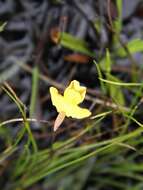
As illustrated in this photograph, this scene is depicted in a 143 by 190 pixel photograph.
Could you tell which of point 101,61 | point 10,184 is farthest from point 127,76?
point 10,184

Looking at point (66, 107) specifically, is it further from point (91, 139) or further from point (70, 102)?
point (91, 139)

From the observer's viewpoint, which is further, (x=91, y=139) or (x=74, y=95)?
(x=91, y=139)

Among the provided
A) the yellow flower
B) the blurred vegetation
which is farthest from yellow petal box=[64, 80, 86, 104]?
the blurred vegetation

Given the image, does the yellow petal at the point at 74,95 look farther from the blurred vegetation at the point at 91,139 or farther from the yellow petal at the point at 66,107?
the blurred vegetation at the point at 91,139

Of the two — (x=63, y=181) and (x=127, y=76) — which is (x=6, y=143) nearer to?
(x=63, y=181)

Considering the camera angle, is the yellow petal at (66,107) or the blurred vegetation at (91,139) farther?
the blurred vegetation at (91,139)

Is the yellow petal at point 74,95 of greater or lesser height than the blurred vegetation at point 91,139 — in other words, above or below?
above

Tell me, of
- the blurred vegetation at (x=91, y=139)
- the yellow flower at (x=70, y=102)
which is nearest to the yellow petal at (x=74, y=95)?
the yellow flower at (x=70, y=102)

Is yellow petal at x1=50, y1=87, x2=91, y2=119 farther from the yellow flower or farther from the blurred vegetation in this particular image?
the blurred vegetation

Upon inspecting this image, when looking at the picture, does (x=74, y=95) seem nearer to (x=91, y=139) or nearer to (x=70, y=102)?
(x=70, y=102)

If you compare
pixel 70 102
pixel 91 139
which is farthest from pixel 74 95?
pixel 91 139

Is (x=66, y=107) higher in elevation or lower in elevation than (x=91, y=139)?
higher
